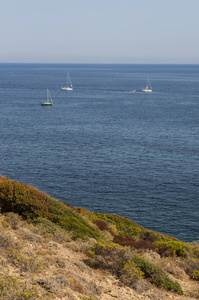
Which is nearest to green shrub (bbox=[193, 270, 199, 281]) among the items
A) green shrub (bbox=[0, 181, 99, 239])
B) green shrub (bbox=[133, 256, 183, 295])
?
green shrub (bbox=[133, 256, 183, 295])

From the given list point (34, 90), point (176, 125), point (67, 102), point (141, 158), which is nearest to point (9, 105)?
point (67, 102)

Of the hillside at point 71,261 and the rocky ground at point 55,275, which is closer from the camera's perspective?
the rocky ground at point 55,275

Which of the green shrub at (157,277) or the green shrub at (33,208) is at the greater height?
the green shrub at (33,208)

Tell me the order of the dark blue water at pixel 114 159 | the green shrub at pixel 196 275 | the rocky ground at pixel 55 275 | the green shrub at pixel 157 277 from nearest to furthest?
the rocky ground at pixel 55 275 < the green shrub at pixel 157 277 < the green shrub at pixel 196 275 < the dark blue water at pixel 114 159

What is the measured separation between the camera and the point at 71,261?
13.4 metres

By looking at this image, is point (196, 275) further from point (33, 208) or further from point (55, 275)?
point (33, 208)

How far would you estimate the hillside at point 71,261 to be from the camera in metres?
10.8

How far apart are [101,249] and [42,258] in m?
2.54

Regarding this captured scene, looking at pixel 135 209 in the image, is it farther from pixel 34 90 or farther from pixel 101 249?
pixel 34 90

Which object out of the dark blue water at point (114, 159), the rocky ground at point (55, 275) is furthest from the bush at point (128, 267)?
the dark blue water at point (114, 159)

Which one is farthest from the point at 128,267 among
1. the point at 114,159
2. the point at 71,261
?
the point at 114,159

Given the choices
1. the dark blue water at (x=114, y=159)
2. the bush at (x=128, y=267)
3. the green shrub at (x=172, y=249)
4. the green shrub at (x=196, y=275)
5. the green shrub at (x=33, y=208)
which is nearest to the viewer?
the bush at (x=128, y=267)

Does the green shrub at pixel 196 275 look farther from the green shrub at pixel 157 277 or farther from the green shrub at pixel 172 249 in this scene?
the green shrub at pixel 172 249

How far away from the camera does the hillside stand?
10828 millimetres
